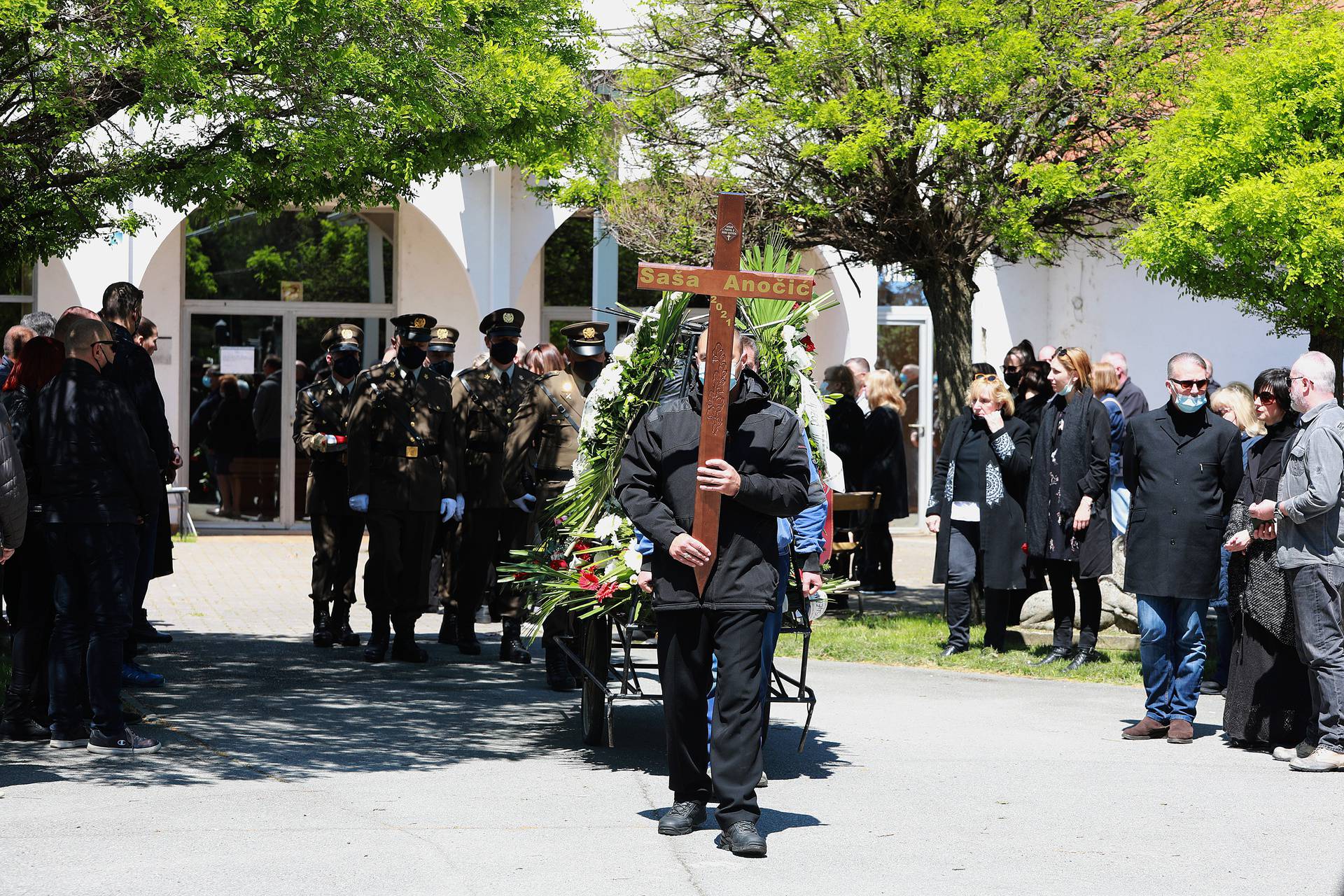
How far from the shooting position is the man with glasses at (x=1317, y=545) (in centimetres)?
746

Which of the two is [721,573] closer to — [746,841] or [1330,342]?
[746,841]

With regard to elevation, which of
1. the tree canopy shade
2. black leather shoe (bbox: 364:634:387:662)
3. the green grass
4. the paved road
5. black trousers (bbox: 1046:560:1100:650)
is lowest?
the paved road

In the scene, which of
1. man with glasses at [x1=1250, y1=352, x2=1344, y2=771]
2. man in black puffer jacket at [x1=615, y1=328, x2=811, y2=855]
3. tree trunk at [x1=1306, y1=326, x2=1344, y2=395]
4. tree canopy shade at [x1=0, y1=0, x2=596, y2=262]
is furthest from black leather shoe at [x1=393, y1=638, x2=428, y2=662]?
tree trunk at [x1=1306, y1=326, x2=1344, y2=395]

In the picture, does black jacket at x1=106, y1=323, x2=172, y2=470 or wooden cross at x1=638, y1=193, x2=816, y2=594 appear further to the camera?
black jacket at x1=106, y1=323, x2=172, y2=470

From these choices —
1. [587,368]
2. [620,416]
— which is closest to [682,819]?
[620,416]

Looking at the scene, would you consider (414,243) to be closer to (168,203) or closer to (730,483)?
(168,203)

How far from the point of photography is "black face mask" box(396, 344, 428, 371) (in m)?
10.6

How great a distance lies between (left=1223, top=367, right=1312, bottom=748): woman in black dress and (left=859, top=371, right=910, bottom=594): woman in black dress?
586cm

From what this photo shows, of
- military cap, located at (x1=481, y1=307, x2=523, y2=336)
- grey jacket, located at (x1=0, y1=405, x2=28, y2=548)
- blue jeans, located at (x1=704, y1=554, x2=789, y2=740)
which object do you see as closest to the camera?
blue jeans, located at (x1=704, y1=554, x2=789, y2=740)

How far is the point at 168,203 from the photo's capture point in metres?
8.58

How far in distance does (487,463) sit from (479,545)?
561 millimetres

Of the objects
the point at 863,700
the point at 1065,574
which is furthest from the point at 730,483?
the point at 1065,574

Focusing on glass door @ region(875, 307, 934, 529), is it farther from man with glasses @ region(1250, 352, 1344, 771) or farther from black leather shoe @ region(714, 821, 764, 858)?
black leather shoe @ region(714, 821, 764, 858)

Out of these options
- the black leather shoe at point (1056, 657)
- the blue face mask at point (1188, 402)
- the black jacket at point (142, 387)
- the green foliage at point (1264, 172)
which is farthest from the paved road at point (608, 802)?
the green foliage at point (1264, 172)
